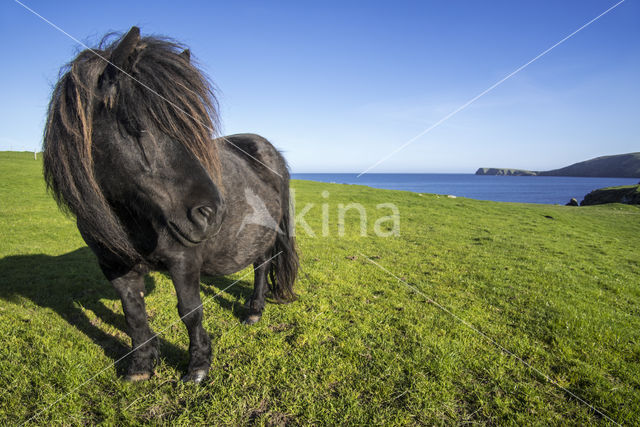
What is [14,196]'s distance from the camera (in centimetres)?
1449

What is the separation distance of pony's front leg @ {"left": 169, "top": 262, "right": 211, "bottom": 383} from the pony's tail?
5.64 feet

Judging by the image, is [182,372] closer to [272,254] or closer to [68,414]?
[68,414]

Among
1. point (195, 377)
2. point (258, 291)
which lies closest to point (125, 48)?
point (195, 377)

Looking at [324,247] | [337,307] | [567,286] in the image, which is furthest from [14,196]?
[567,286]

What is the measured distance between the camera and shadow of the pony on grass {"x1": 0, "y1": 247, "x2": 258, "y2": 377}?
328 centimetres

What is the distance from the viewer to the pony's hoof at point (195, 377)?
272 cm

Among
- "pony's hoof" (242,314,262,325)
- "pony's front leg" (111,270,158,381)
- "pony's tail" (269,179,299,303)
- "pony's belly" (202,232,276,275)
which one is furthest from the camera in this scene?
"pony's tail" (269,179,299,303)

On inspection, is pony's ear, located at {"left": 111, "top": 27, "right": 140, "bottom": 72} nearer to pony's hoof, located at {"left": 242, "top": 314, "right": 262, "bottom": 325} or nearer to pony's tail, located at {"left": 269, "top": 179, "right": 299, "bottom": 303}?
pony's tail, located at {"left": 269, "top": 179, "right": 299, "bottom": 303}

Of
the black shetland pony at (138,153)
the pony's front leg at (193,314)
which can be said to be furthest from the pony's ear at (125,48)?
the pony's front leg at (193,314)

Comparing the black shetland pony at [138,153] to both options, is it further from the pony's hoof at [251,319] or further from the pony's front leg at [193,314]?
the pony's hoof at [251,319]

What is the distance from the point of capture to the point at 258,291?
422 cm

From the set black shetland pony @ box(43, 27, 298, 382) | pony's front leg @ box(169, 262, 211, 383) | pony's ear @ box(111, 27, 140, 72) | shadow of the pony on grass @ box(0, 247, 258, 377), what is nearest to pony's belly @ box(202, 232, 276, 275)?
pony's front leg @ box(169, 262, 211, 383)

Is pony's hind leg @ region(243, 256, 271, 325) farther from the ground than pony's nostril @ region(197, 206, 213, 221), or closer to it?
closer to it

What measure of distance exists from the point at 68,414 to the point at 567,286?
26.1ft
